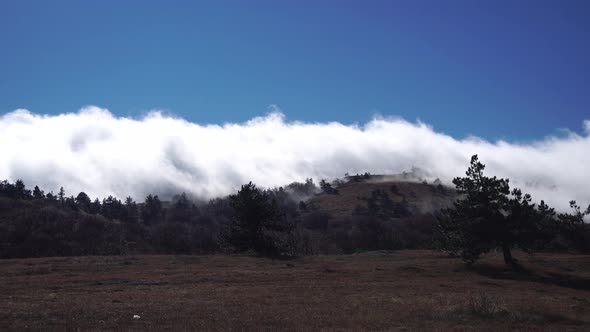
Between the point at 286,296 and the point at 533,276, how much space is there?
1127 inches

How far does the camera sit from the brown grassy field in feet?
68.6

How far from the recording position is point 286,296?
30109mm

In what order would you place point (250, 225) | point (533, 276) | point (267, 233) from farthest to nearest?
point (267, 233) → point (250, 225) → point (533, 276)

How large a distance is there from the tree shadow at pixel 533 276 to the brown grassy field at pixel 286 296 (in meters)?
0.11

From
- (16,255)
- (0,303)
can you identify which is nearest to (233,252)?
(0,303)

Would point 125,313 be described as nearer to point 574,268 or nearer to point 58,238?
point 574,268

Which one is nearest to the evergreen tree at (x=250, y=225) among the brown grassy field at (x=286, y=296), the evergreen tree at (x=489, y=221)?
the brown grassy field at (x=286, y=296)

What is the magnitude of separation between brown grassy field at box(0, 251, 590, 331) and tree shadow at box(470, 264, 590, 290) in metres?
0.11

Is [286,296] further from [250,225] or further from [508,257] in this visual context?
[250,225]

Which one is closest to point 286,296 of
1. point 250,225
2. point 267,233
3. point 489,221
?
point 489,221

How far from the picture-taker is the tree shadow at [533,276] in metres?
42.8

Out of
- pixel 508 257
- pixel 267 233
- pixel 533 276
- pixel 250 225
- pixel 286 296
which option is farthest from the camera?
pixel 267 233

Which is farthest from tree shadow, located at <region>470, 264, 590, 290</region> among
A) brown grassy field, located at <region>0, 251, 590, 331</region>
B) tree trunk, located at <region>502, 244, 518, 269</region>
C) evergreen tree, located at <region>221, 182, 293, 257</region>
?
evergreen tree, located at <region>221, 182, 293, 257</region>

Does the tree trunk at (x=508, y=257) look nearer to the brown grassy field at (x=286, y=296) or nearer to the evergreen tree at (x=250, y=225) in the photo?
the brown grassy field at (x=286, y=296)
